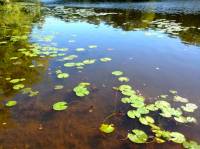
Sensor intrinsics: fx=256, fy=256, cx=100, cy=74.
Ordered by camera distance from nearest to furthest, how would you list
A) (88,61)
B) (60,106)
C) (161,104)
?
(161,104)
(60,106)
(88,61)

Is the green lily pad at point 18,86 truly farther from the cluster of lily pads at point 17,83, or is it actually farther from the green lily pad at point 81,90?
the green lily pad at point 81,90

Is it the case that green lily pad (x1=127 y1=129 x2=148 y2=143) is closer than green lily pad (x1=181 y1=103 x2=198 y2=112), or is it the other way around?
green lily pad (x1=127 y1=129 x2=148 y2=143)

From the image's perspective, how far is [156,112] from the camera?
5.54 meters

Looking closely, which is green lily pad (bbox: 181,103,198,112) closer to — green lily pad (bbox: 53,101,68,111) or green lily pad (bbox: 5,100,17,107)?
green lily pad (bbox: 53,101,68,111)

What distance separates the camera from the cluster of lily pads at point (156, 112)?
4582 mm

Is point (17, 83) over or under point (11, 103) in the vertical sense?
over

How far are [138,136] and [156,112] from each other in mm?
1087

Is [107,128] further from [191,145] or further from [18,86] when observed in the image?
[18,86]

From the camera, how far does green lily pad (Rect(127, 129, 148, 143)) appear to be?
4.53m

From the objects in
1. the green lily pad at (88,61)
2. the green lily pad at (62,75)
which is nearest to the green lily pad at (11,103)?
the green lily pad at (62,75)

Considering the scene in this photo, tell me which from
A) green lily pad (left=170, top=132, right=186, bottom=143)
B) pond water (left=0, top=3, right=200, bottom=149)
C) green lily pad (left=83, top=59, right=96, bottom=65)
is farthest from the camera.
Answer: green lily pad (left=83, top=59, right=96, bottom=65)

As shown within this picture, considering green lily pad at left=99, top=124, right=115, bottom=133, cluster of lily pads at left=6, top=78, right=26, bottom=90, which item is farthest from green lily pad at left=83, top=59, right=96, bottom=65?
green lily pad at left=99, top=124, right=115, bottom=133

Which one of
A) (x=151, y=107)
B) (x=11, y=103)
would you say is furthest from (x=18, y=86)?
(x=151, y=107)

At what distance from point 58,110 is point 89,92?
3.77 feet
